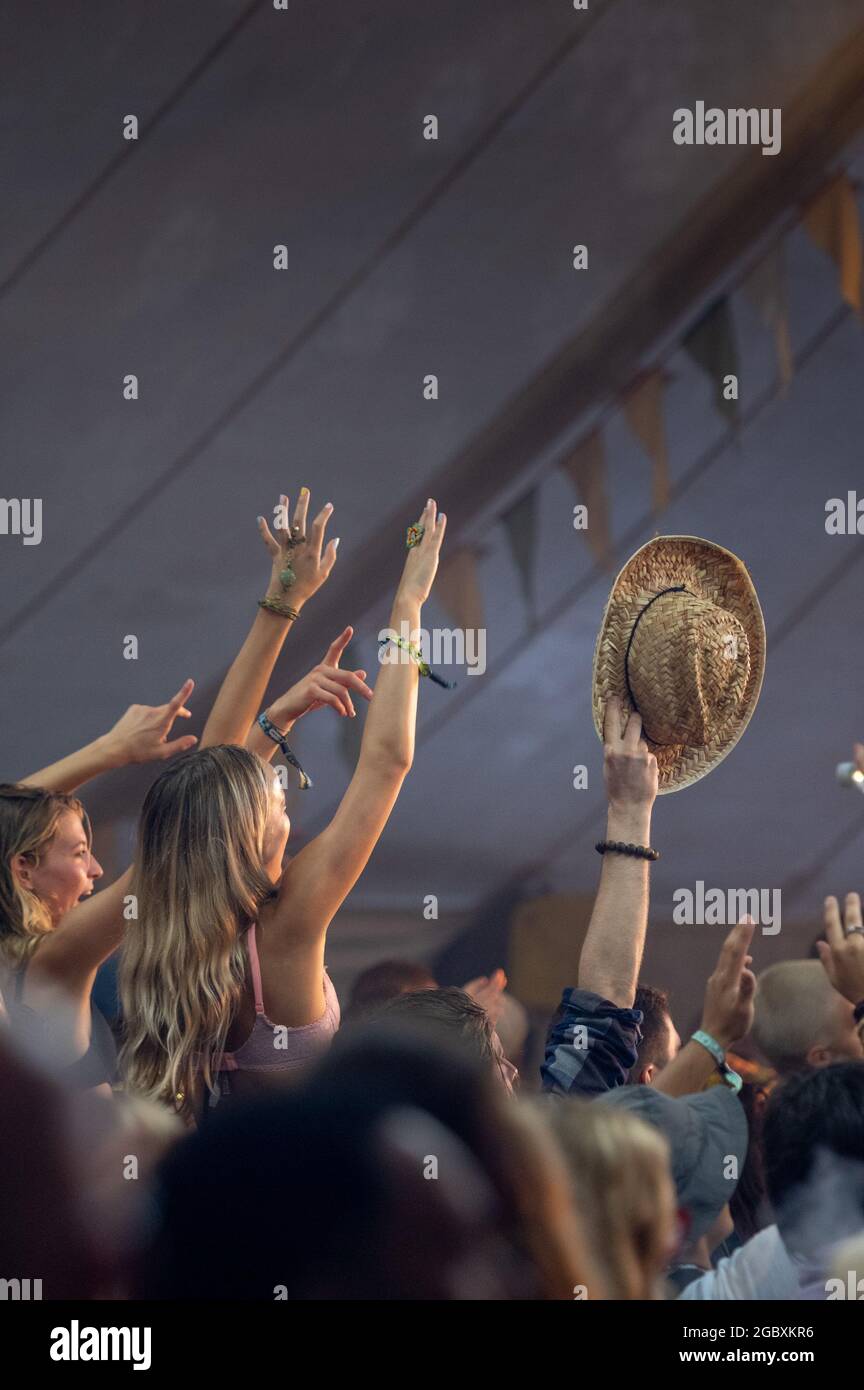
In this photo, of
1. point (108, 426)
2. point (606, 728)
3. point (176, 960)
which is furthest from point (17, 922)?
point (108, 426)

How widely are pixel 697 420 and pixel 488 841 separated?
3.54 feet

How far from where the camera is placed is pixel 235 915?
2242mm

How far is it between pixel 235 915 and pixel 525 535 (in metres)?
1.45

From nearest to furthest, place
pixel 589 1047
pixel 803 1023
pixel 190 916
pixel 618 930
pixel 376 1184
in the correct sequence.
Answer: pixel 376 1184
pixel 589 1047
pixel 618 930
pixel 190 916
pixel 803 1023

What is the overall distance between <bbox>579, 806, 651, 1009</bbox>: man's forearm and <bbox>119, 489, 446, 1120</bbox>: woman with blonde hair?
0.35 meters

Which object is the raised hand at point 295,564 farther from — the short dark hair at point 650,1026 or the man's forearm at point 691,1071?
the man's forearm at point 691,1071

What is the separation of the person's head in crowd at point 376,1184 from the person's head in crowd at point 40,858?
166 centimetres

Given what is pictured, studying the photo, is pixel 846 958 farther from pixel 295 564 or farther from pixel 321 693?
pixel 295 564

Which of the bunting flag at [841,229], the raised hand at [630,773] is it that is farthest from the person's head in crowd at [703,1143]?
the bunting flag at [841,229]

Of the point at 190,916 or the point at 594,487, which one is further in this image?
the point at 594,487

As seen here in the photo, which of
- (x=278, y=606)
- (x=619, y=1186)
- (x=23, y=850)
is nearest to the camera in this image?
(x=619, y=1186)

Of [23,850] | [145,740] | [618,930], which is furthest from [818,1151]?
[145,740]

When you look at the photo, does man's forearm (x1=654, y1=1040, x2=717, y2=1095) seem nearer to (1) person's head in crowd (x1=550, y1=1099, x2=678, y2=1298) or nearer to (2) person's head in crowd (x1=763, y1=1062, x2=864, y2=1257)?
(2) person's head in crowd (x1=763, y1=1062, x2=864, y2=1257)
